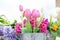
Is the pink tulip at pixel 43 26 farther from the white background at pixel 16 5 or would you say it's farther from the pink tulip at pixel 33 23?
the white background at pixel 16 5

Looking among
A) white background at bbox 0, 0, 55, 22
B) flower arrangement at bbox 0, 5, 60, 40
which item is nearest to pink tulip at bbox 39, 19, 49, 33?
flower arrangement at bbox 0, 5, 60, 40

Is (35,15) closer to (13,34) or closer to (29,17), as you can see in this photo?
(29,17)

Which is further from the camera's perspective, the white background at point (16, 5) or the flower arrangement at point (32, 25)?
the white background at point (16, 5)

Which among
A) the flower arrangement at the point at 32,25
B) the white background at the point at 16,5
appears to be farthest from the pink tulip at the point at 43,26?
the white background at the point at 16,5

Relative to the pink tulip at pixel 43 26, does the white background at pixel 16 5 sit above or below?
above

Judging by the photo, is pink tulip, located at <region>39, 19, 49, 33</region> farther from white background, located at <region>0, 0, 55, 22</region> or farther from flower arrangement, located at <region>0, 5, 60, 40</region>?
white background, located at <region>0, 0, 55, 22</region>

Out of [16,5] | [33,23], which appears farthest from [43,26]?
[16,5]

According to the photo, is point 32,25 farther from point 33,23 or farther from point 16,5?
point 16,5

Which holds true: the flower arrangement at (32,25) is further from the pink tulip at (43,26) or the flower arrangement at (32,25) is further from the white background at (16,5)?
the white background at (16,5)

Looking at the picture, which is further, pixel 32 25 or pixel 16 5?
pixel 16 5

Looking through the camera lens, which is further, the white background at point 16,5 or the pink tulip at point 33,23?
the white background at point 16,5

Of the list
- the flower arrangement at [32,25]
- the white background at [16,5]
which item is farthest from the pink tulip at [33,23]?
the white background at [16,5]

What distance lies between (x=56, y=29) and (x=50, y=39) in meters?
0.07

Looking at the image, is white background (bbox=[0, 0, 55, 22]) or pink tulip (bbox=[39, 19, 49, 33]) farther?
white background (bbox=[0, 0, 55, 22])
